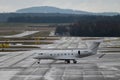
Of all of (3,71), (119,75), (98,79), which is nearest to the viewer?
(98,79)

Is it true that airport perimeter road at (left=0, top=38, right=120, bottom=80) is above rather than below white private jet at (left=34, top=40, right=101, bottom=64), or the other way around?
below

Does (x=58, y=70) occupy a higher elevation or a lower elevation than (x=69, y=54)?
lower

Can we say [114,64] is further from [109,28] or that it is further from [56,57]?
[109,28]

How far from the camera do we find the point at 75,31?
609ft

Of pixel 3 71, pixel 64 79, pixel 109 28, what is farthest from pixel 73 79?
pixel 109 28

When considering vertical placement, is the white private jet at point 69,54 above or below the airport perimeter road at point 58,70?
above

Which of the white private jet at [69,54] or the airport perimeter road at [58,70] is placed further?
the white private jet at [69,54]

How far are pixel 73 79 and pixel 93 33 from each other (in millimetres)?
125482

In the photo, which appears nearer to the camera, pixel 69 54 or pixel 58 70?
pixel 58 70

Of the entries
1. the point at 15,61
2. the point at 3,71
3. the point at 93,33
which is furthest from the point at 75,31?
the point at 3,71

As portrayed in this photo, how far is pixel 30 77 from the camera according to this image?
5347 centimetres

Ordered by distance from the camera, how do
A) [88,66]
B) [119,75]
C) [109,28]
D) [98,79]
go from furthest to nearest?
[109,28] → [88,66] → [119,75] → [98,79]

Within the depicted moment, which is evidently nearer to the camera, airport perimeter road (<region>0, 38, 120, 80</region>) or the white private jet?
airport perimeter road (<region>0, 38, 120, 80</region>)

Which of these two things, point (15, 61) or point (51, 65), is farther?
point (15, 61)
